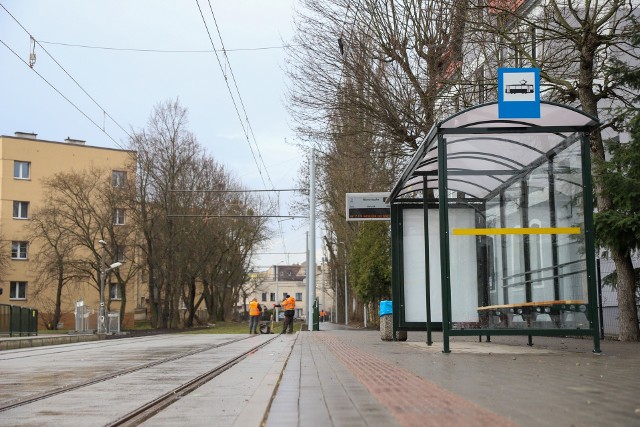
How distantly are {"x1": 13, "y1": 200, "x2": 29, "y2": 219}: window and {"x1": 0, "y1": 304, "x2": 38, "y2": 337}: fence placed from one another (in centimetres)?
3037

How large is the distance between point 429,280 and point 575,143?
431cm

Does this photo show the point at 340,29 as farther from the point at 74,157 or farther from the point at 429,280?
the point at 74,157

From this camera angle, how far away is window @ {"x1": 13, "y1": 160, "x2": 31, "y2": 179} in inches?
2608

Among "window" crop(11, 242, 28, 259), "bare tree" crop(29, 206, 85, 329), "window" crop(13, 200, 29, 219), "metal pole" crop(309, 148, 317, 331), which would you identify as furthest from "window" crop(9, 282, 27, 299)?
"metal pole" crop(309, 148, 317, 331)

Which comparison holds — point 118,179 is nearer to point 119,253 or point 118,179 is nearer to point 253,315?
point 119,253

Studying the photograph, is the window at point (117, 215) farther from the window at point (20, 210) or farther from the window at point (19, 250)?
the window at point (20, 210)

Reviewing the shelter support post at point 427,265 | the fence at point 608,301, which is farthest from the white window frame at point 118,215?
the shelter support post at point 427,265

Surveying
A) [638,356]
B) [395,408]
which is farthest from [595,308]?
[395,408]

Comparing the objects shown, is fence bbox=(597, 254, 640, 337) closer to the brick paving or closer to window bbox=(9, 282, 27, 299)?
the brick paving

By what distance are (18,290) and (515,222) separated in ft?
191

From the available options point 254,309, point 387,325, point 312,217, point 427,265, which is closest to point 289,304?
point 254,309

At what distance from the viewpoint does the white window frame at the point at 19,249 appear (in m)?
64.6

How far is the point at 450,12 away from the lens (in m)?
19.2

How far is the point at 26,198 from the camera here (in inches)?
2608
